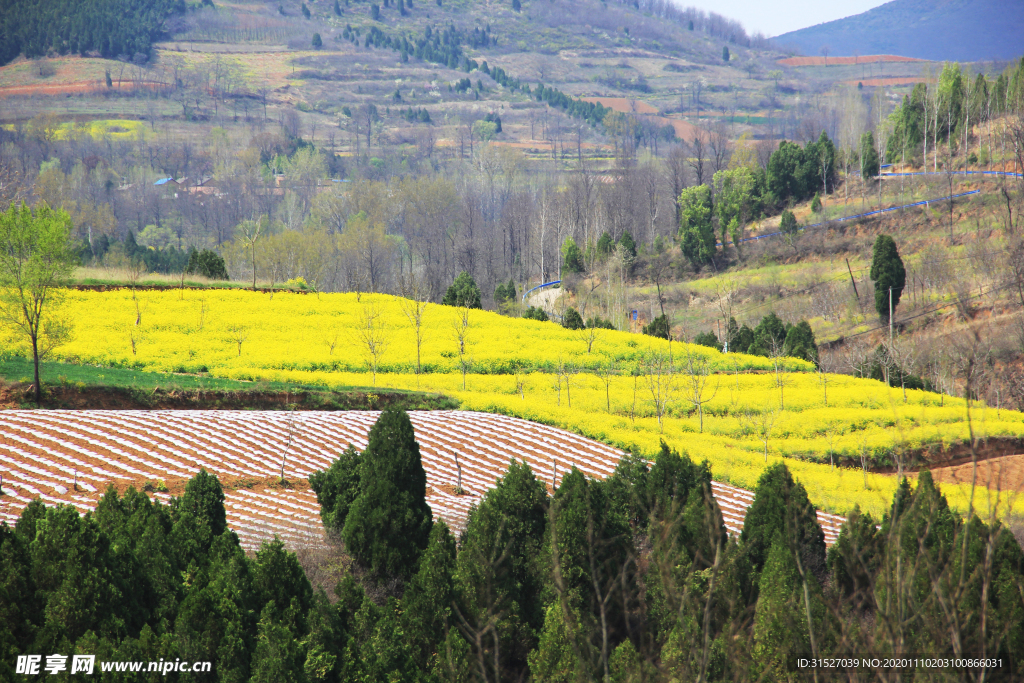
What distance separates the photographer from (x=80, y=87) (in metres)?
138

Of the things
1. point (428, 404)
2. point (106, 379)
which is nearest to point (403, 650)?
point (428, 404)

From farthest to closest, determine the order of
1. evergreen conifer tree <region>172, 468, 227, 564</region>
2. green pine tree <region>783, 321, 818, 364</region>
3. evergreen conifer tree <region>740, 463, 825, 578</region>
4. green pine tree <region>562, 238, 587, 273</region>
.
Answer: green pine tree <region>562, 238, 587, 273</region>
green pine tree <region>783, 321, 818, 364</region>
evergreen conifer tree <region>740, 463, 825, 578</region>
evergreen conifer tree <region>172, 468, 227, 564</region>

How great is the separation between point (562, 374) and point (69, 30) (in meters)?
161

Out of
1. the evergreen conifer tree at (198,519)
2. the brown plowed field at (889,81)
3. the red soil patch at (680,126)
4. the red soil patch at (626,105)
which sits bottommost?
the evergreen conifer tree at (198,519)

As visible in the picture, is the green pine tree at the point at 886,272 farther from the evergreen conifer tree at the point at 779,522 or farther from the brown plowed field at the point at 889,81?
the brown plowed field at the point at 889,81

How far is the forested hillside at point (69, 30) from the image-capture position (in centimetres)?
14712

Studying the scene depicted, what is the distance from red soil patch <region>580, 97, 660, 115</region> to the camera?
534 ft

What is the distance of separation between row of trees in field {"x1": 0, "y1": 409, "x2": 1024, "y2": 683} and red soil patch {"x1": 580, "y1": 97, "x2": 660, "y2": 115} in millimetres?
156390

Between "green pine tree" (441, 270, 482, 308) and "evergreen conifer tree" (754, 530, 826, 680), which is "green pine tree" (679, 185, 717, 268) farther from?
"evergreen conifer tree" (754, 530, 826, 680)

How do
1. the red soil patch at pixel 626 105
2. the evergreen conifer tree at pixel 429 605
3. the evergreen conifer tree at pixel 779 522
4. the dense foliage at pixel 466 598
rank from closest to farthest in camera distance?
1. the dense foliage at pixel 466 598
2. the evergreen conifer tree at pixel 429 605
3. the evergreen conifer tree at pixel 779 522
4. the red soil patch at pixel 626 105

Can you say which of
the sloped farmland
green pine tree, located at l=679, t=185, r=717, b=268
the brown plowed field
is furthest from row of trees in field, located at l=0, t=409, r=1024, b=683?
the brown plowed field

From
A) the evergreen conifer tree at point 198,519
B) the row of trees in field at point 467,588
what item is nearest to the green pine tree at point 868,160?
the row of trees in field at point 467,588

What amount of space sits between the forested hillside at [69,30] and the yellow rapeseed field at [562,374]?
465 ft

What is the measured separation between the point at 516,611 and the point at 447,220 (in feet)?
267
